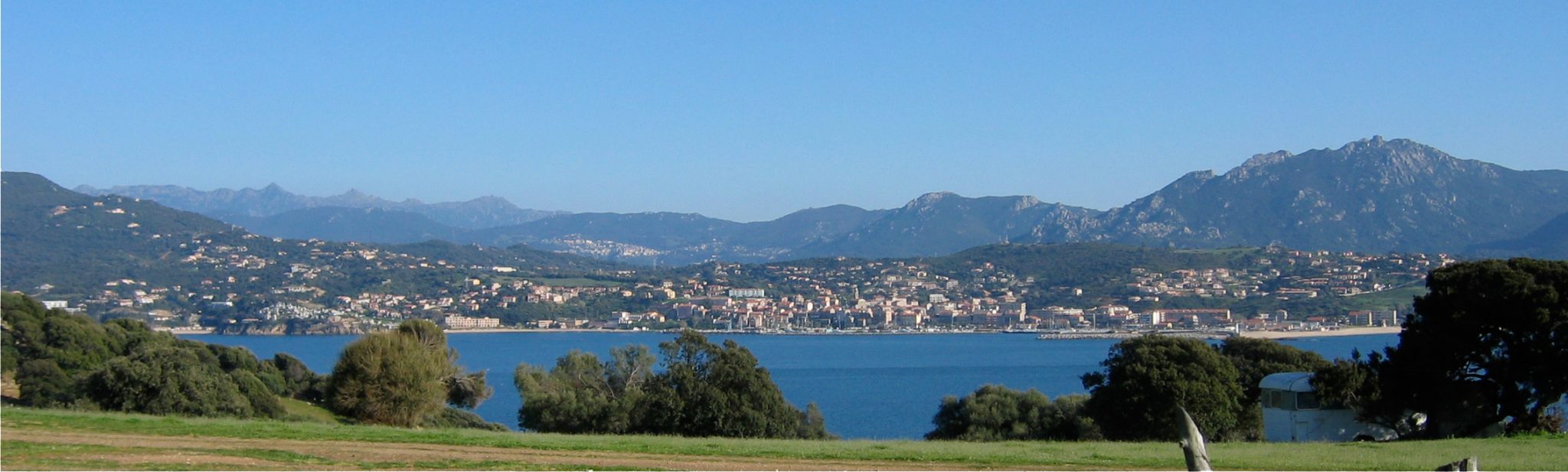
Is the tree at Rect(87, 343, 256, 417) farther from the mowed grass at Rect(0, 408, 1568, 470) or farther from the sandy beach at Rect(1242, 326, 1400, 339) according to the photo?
the sandy beach at Rect(1242, 326, 1400, 339)

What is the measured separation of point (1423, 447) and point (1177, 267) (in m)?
160

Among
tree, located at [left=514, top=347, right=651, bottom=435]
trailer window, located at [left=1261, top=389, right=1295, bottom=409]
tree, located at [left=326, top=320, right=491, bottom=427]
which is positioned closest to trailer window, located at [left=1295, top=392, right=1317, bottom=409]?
trailer window, located at [left=1261, top=389, right=1295, bottom=409]

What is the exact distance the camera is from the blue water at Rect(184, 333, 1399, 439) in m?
57.8

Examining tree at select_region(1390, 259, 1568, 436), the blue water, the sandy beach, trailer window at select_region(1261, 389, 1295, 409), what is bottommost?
the blue water

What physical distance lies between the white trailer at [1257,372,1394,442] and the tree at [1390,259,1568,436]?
6.80 ft

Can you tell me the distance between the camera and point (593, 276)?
608 feet

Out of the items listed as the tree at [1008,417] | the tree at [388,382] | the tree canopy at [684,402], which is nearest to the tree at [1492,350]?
the tree at [1008,417]

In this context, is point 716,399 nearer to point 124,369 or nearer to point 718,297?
point 124,369

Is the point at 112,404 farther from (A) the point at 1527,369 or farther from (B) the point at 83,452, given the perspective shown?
(A) the point at 1527,369

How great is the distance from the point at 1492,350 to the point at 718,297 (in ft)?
479

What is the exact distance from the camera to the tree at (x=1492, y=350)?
2089 centimetres

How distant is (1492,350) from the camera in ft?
70.7

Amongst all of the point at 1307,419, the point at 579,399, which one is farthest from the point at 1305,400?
the point at 579,399

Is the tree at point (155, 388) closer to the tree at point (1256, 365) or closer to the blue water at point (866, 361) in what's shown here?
the blue water at point (866, 361)
